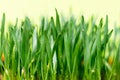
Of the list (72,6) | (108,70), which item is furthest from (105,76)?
(72,6)

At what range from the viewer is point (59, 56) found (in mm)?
670

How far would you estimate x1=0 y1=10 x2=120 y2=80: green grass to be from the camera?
65 centimetres

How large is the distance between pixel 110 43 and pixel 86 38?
193mm

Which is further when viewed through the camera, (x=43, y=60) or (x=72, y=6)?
(x=72, y=6)

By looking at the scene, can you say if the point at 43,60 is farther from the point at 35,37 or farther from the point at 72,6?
the point at 72,6

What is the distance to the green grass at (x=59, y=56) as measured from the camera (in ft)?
2.14

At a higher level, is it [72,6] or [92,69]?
[72,6]

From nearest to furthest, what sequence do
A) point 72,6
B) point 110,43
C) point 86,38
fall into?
point 86,38, point 110,43, point 72,6

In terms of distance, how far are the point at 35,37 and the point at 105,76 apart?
0.21 m

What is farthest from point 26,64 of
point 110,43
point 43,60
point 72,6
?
point 72,6

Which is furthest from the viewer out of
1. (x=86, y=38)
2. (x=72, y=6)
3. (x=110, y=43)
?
(x=72, y=6)

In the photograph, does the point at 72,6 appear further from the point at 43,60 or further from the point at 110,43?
the point at 43,60

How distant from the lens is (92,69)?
0.67 meters

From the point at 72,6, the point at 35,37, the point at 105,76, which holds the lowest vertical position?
the point at 105,76
